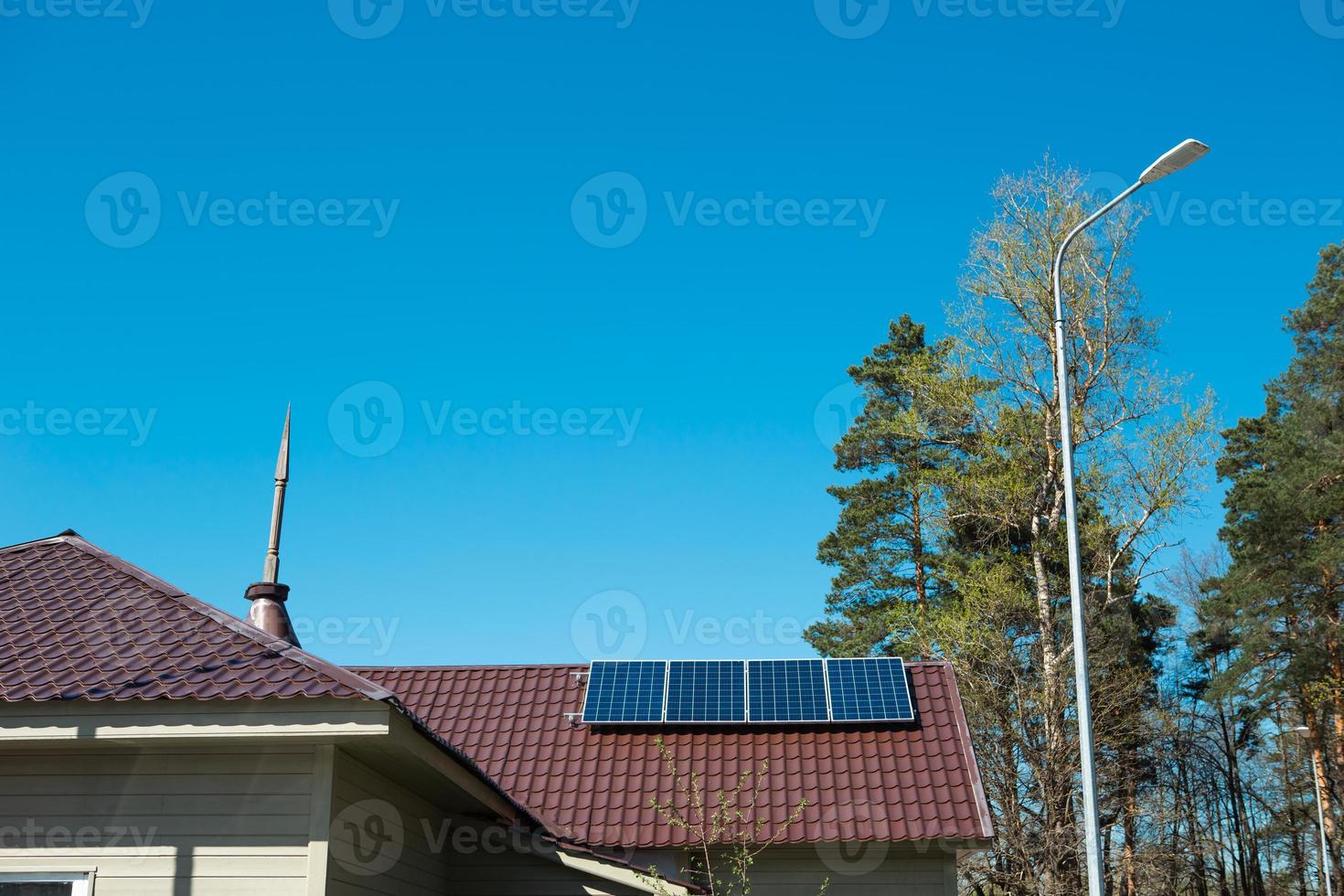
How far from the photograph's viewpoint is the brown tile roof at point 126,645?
8.98 metres

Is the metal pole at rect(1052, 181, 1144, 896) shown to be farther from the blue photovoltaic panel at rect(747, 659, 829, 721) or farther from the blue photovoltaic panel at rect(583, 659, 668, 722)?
the blue photovoltaic panel at rect(583, 659, 668, 722)

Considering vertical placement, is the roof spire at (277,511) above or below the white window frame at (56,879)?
above

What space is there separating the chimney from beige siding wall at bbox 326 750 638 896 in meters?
2.40

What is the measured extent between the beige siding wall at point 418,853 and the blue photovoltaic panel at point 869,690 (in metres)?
5.00

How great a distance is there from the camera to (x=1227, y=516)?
133 feet

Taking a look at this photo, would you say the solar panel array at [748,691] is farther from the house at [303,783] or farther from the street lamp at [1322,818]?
the street lamp at [1322,818]

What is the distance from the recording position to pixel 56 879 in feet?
29.7

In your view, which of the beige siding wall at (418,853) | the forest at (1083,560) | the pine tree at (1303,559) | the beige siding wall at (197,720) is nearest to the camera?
the beige siding wall at (197,720)

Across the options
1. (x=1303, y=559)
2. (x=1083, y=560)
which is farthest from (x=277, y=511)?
(x=1303, y=559)

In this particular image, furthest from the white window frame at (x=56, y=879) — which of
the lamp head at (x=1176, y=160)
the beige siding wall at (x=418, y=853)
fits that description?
the lamp head at (x=1176, y=160)

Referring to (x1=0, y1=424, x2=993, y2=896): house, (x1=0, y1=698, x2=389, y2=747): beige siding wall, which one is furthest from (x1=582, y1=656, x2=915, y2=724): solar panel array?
(x1=0, y1=698, x2=389, y2=747): beige siding wall

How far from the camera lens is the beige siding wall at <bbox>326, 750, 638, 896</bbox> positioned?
9633 mm

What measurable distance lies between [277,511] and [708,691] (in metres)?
6.96

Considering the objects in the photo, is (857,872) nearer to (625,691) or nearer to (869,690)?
(869,690)
